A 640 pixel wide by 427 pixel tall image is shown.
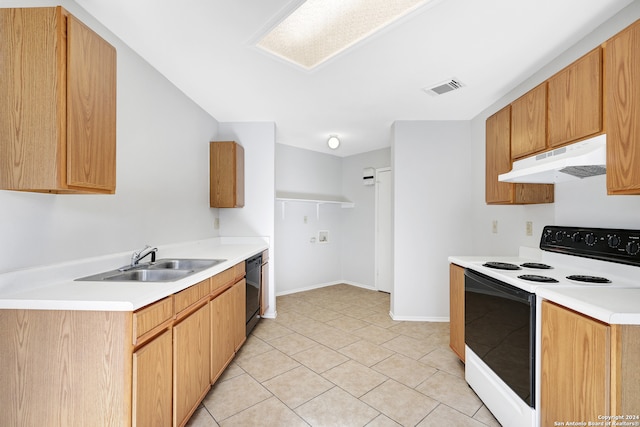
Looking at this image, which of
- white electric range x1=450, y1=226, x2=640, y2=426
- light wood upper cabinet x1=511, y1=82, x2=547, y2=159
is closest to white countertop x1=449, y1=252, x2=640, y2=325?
white electric range x1=450, y1=226, x2=640, y2=426

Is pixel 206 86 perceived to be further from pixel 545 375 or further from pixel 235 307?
pixel 545 375

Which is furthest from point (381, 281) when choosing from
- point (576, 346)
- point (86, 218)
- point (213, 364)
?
point (86, 218)

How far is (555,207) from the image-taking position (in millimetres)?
2107

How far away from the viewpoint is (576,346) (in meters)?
1.20

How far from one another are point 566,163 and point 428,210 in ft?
6.40

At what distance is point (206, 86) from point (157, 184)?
3.33 feet

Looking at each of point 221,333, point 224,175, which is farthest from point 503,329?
point 224,175

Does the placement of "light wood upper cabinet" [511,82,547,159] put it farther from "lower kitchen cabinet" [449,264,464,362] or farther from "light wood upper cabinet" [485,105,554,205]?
"lower kitchen cabinet" [449,264,464,362]

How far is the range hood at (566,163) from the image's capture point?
144 cm

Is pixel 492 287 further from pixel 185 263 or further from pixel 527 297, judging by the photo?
pixel 185 263

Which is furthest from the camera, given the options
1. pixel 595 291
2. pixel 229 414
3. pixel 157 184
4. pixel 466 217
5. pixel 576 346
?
pixel 466 217

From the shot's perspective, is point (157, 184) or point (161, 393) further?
point (157, 184)

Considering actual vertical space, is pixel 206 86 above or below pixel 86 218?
→ above

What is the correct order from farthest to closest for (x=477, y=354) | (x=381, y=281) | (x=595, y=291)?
1. (x=381, y=281)
2. (x=477, y=354)
3. (x=595, y=291)
